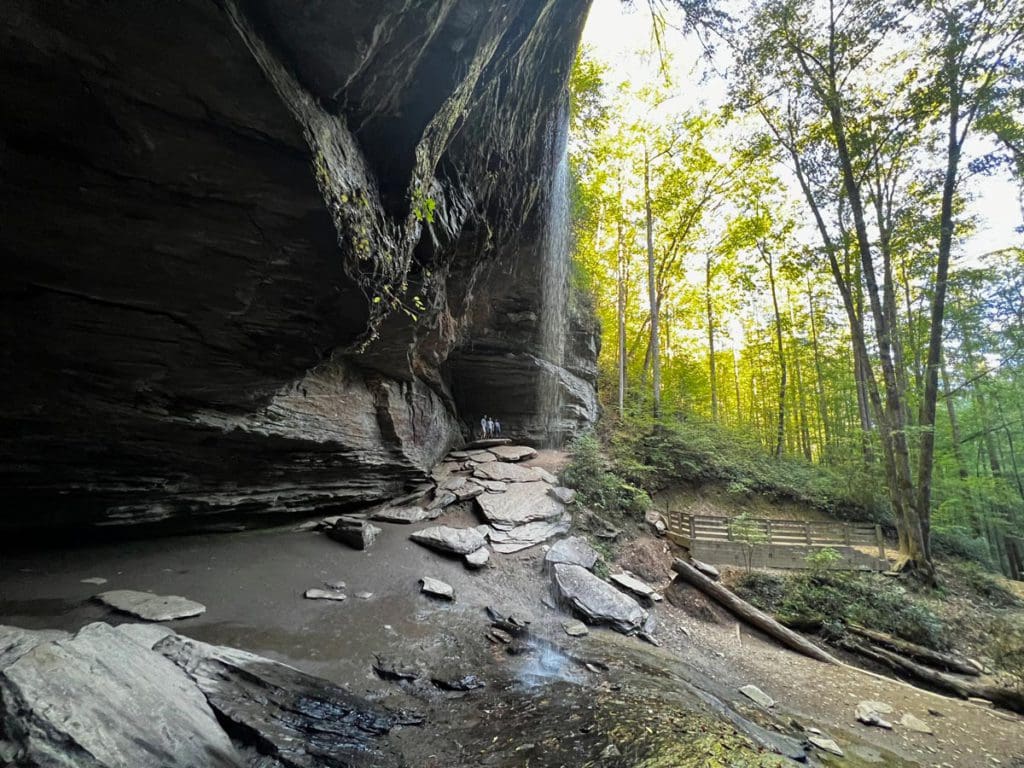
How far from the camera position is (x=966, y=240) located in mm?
10148

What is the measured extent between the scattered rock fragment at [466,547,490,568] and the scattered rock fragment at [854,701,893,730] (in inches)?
194

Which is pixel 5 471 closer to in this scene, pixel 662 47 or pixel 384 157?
pixel 384 157

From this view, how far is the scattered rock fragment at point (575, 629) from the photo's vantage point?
5469 mm

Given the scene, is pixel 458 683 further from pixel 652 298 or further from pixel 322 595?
pixel 652 298

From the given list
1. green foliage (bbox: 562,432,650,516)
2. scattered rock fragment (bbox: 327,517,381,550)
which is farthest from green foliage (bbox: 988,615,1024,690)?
scattered rock fragment (bbox: 327,517,381,550)

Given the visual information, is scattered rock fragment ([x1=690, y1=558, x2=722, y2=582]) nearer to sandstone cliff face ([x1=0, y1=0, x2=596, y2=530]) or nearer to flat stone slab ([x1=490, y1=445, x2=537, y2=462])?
flat stone slab ([x1=490, y1=445, x2=537, y2=462])

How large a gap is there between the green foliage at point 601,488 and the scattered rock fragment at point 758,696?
4.45m

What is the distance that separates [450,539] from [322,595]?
7.50ft

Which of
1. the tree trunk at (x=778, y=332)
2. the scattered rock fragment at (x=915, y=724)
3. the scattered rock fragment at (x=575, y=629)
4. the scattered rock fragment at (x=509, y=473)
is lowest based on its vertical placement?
the scattered rock fragment at (x=915, y=724)

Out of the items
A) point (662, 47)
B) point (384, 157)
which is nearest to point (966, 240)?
point (662, 47)

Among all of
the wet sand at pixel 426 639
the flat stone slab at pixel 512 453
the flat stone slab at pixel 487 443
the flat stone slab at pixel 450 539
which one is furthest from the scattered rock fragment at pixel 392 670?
the flat stone slab at pixel 487 443

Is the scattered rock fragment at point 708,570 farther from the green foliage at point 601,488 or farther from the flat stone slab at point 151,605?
the flat stone slab at point 151,605

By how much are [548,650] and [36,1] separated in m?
6.31

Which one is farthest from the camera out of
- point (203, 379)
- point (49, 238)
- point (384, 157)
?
point (203, 379)
